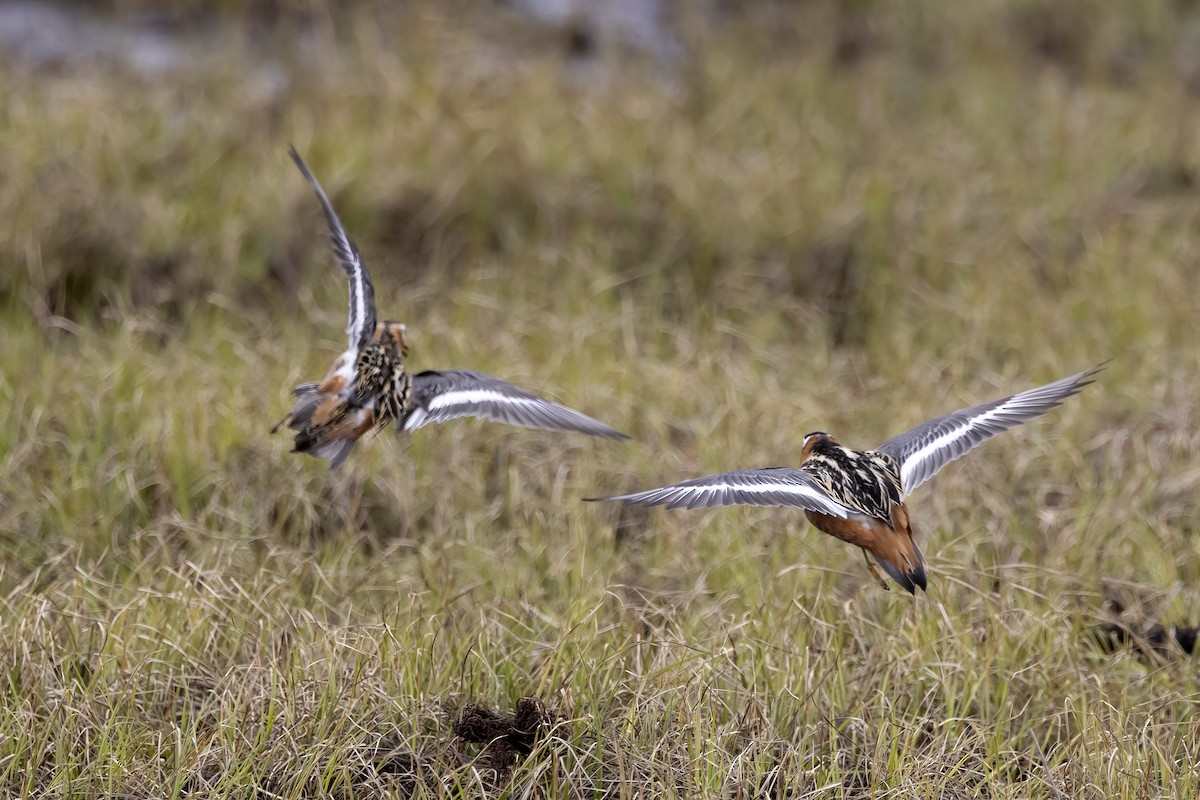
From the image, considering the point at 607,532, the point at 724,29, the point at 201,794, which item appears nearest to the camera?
the point at 201,794

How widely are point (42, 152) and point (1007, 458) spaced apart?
471 centimetres

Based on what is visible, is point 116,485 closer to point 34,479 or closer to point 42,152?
point 34,479

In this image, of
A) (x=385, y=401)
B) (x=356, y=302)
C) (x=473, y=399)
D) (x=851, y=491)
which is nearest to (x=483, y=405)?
(x=473, y=399)

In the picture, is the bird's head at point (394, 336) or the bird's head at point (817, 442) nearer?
Result: the bird's head at point (817, 442)

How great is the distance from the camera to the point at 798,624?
4.35 meters

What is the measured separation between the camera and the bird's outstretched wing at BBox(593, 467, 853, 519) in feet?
→ 11.7

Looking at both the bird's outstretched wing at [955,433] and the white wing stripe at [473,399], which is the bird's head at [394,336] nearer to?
the white wing stripe at [473,399]

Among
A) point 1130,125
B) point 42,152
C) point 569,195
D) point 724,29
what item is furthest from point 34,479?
point 1130,125

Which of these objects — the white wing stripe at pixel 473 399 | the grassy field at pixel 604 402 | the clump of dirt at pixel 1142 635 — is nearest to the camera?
the grassy field at pixel 604 402

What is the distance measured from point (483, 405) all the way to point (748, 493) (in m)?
0.93

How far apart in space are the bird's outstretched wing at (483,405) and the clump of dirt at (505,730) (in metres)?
0.78

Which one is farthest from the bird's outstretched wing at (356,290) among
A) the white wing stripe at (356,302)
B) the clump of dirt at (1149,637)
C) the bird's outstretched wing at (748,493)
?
the clump of dirt at (1149,637)

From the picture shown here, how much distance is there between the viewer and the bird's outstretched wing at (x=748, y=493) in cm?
357

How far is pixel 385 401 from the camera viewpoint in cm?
416
